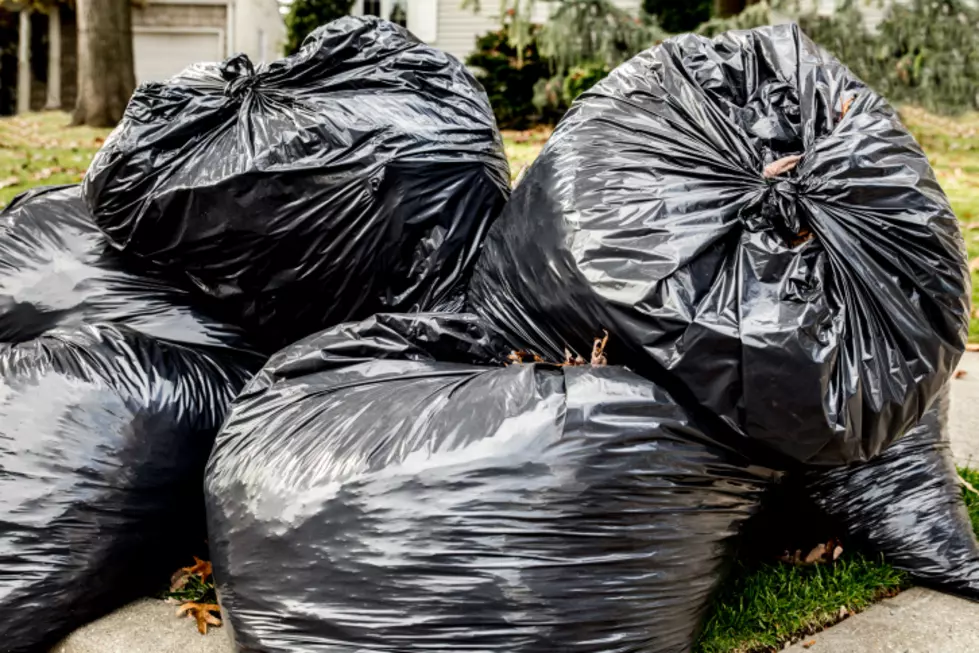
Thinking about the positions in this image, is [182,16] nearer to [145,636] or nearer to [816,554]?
[145,636]

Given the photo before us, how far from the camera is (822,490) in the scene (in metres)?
2.37

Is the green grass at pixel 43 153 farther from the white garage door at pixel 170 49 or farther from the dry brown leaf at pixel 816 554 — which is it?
the white garage door at pixel 170 49

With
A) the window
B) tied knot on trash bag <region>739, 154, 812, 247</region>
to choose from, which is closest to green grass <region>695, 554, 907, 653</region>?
tied knot on trash bag <region>739, 154, 812, 247</region>

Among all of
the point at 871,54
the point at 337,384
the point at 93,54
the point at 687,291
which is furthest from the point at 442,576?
the point at 93,54

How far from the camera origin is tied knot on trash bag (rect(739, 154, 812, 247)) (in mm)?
1832

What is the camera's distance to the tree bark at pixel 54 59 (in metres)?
19.1

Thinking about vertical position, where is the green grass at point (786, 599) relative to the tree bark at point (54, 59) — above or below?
below

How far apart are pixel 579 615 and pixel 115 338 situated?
4.28 ft

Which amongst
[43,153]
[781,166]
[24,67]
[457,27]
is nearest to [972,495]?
[781,166]

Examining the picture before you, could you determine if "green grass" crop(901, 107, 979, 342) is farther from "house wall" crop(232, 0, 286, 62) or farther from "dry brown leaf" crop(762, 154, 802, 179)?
"house wall" crop(232, 0, 286, 62)

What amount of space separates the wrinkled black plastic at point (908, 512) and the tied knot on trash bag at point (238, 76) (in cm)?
164

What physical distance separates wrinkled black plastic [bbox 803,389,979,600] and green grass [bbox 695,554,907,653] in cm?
7

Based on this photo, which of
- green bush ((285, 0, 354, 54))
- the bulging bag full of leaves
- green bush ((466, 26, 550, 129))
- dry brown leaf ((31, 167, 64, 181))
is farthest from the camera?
green bush ((285, 0, 354, 54))

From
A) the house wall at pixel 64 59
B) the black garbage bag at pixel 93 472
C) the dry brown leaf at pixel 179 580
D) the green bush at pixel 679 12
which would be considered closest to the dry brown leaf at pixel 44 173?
the black garbage bag at pixel 93 472
